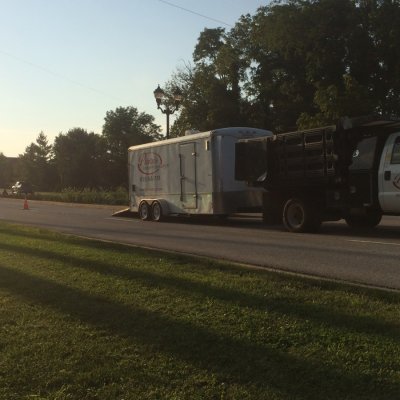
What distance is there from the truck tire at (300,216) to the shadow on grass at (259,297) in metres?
5.33

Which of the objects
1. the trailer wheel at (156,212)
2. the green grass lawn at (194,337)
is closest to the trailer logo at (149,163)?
the trailer wheel at (156,212)

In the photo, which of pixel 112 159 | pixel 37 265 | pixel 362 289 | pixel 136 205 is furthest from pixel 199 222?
pixel 112 159

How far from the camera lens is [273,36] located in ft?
137

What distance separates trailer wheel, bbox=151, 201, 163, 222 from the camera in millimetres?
19978

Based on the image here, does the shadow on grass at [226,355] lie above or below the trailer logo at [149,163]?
below

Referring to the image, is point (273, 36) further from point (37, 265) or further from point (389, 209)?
point (37, 265)

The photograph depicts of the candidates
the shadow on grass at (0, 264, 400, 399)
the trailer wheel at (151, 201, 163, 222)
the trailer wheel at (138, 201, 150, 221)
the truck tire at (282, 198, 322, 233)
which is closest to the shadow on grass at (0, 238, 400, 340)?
the shadow on grass at (0, 264, 400, 399)

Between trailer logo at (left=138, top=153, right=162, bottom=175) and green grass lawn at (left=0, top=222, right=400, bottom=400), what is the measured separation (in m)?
12.3

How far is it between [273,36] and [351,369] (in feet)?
132

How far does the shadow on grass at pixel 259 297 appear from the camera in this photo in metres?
4.98

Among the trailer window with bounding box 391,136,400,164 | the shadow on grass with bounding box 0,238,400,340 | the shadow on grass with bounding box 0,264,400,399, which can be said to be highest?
the trailer window with bounding box 391,136,400,164

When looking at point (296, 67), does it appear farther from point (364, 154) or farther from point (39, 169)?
point (39, 169)

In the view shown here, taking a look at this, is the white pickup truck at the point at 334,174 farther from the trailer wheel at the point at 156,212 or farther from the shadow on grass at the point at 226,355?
the shadow on grass at the point at 226,355

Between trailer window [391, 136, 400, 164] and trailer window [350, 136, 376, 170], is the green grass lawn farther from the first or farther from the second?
trailer window [350, 136, 376, 170]
